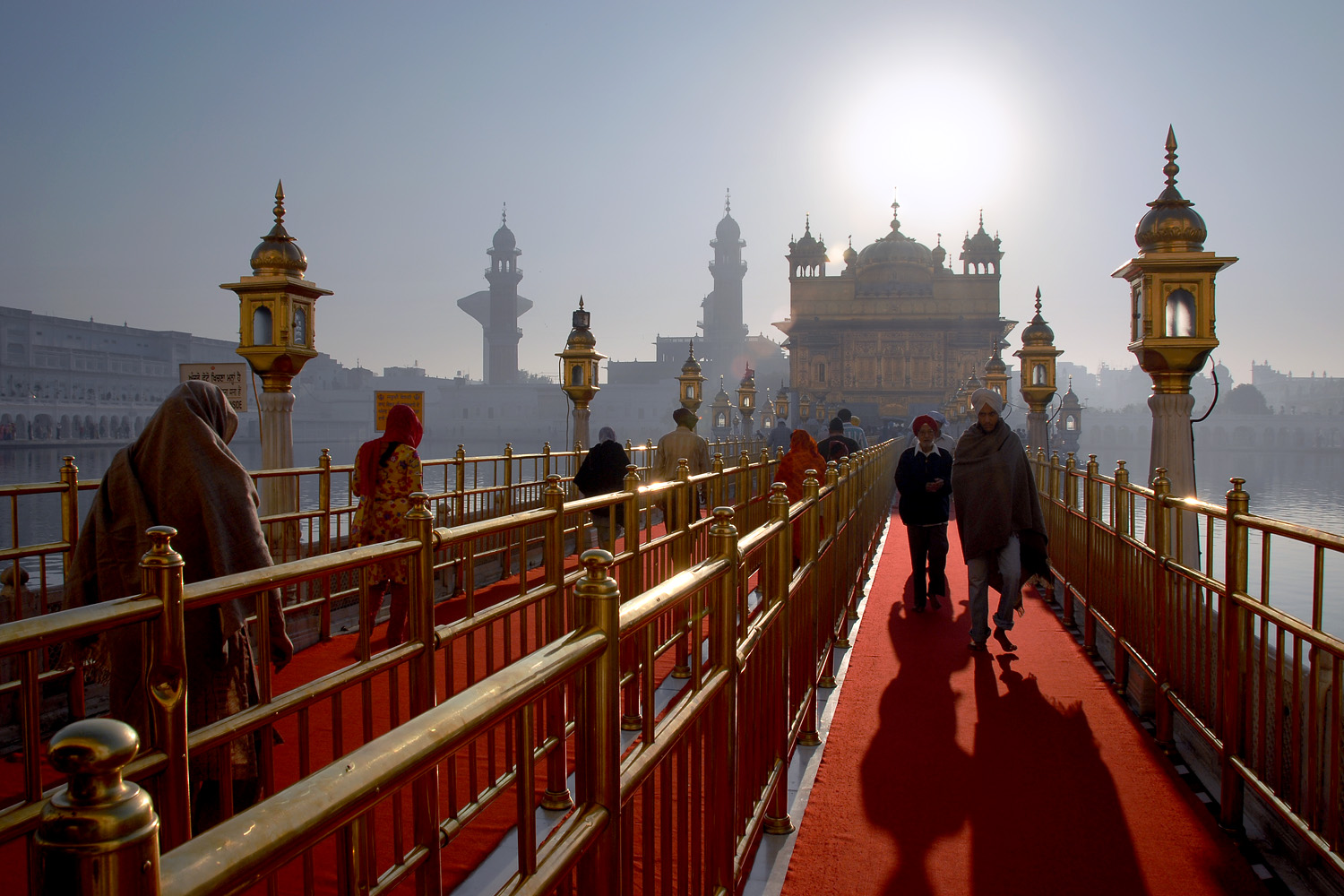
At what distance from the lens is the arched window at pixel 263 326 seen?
28.7 ft

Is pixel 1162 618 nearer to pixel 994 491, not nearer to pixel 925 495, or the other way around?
pixel 994 491

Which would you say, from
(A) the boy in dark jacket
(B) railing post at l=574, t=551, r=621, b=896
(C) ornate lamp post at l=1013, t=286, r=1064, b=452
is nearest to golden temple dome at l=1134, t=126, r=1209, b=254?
(A) the boy in dark jacket

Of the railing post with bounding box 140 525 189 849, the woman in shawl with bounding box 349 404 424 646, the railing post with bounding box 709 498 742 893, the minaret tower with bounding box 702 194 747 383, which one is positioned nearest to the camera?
the railing post with bounding box 140 525 189 849

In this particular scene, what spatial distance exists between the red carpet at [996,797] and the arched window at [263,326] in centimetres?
649

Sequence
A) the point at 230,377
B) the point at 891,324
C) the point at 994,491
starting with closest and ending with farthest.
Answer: the point at 994,491, the point at 230,377, the point at 891,324

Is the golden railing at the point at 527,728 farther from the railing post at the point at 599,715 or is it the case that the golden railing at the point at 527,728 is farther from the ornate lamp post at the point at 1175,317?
the ornate lamp post at the point at 1175,317

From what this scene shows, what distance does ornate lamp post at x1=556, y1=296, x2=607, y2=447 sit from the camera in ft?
44.8

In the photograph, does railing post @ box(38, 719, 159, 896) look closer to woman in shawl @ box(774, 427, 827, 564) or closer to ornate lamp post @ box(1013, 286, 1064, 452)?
woman in shawl @ box(774, 427, 827, 564)

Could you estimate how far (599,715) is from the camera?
1.46 m

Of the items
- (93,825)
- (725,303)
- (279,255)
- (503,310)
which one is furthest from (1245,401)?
(93,825)

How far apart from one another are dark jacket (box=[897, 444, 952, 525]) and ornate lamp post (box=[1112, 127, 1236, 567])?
232 cm

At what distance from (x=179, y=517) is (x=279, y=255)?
6.37m

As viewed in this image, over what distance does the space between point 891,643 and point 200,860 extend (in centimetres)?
592

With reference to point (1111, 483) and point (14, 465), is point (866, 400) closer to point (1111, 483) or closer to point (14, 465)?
point (14, 465)
